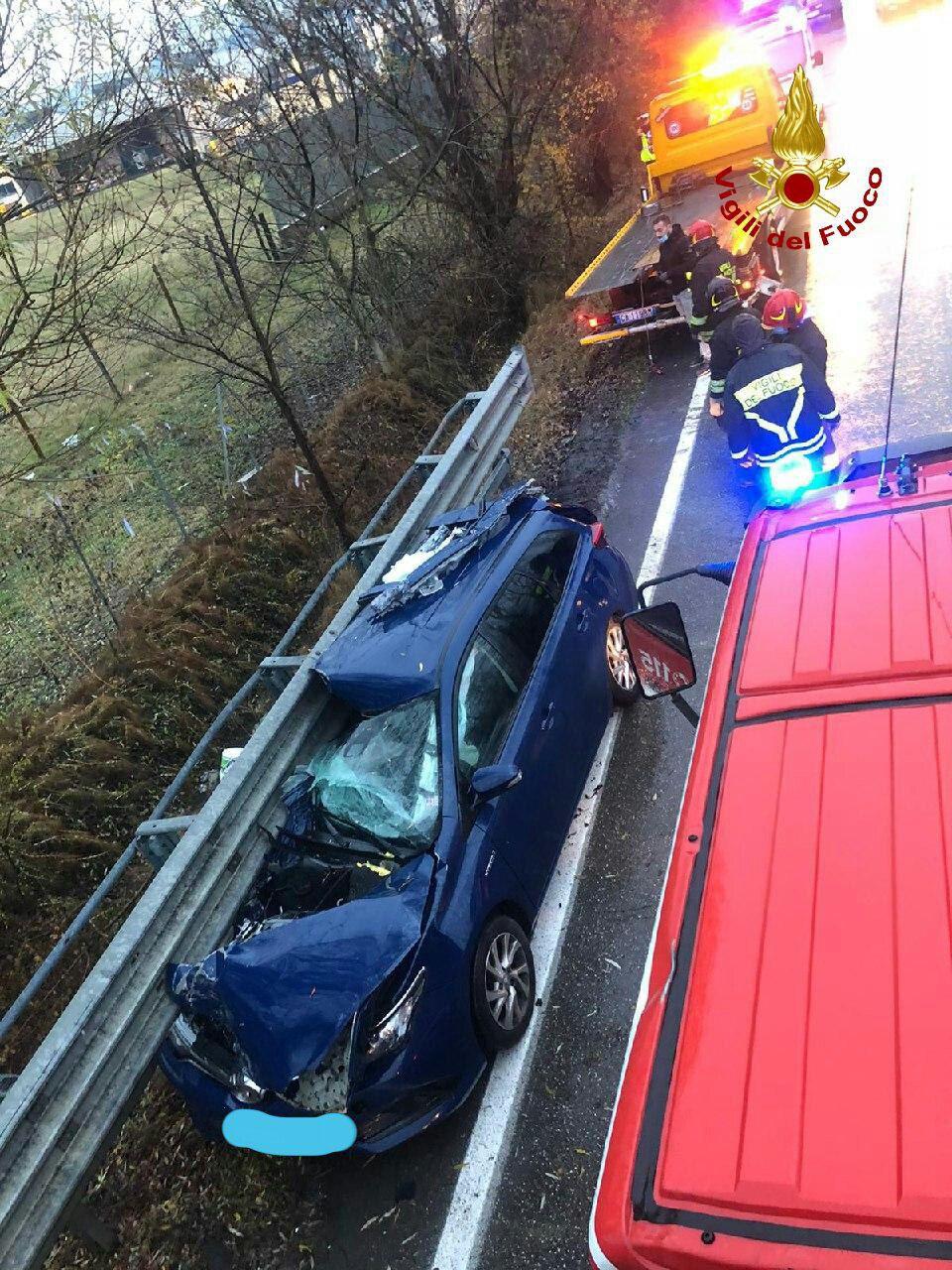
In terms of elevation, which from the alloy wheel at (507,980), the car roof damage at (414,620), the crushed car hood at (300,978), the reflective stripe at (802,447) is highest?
the car roof damage at (414,620)

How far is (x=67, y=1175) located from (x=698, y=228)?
942cm

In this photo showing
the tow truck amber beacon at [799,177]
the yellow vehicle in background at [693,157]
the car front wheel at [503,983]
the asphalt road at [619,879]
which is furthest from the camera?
the tow truck amber beacon at [799,177]

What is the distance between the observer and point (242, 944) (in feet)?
12.2

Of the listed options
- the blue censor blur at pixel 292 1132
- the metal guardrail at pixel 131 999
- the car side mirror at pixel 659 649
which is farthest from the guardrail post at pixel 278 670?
the car side mirror at pixel 659 649

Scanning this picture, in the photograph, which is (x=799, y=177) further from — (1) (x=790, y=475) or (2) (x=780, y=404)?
(1) (x=790, y=475)

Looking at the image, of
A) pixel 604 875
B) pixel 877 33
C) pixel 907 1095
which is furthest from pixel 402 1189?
pixel 877 33

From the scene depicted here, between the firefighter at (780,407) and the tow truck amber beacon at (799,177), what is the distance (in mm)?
5505

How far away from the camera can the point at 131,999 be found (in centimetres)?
387

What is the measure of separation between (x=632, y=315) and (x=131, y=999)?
8554mm

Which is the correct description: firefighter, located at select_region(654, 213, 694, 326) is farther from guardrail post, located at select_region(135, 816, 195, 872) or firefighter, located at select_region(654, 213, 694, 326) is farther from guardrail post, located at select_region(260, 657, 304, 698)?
guardrail post, located at select_region(135, 816, 195, 872)

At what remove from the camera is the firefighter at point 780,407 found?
5820 mm

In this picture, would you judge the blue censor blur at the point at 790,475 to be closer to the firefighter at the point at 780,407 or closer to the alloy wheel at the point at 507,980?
the firefighter at the point at 780,407

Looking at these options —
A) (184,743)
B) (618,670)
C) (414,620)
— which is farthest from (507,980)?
(184,743)

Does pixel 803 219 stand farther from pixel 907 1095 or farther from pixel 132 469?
pixel 907 1095
